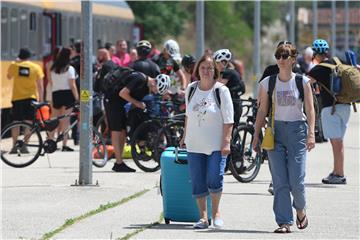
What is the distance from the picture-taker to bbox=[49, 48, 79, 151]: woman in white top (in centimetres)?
2138

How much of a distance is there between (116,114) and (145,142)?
0.56m

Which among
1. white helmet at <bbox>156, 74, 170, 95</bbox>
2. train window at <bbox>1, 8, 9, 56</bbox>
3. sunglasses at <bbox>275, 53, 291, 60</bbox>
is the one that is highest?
train window at <bbox>1, 8, 9, 56</bbox>

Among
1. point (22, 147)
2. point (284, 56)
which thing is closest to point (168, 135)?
point (22, 147)

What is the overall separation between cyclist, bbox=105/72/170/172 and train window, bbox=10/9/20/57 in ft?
36.3

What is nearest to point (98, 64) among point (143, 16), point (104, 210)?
point (104, 210)

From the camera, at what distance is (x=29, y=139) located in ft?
60.5

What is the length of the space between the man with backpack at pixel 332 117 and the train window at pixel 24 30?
14.3 m

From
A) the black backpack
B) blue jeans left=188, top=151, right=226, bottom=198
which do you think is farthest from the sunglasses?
the black backpack

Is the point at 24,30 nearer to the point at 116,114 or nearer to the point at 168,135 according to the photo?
the point at 116,114

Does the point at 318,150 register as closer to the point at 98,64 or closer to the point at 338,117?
the point at 98,64

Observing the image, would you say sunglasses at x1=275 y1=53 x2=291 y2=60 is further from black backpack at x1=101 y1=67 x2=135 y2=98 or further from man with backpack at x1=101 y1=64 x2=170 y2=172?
black backpack at x1=101 y1=67 x2=135 y2=98

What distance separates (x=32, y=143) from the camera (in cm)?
1831

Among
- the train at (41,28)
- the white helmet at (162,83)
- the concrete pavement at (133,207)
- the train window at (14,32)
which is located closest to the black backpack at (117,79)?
the white helmet at (162,83)

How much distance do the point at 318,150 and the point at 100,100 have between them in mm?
4380
